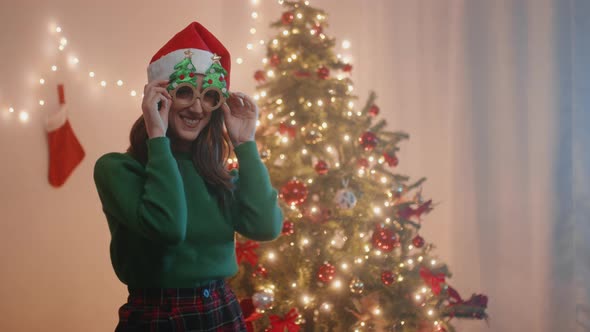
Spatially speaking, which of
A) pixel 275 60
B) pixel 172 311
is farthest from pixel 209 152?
pixel 275 60

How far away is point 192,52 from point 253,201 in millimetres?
326

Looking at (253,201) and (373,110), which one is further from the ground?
(373,110)

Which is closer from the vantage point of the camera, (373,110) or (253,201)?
(253,201)

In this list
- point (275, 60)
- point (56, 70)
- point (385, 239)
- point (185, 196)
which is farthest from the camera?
point (56, 70)

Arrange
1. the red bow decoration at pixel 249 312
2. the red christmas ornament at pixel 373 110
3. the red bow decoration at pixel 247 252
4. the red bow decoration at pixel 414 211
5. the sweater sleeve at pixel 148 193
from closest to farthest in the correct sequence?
the sweater sleeve at pixel 148 193 < the red bow decoration at pixel 249 312 < the red bow decoration at pixel 247 252 < the red bow decoration at pixel 414 211 < the red christmas ornament at pixel 373 110

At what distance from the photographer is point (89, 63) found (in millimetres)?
2809

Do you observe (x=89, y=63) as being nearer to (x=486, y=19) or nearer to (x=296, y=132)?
(x=296, y=132)

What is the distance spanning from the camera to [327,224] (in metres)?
2.13

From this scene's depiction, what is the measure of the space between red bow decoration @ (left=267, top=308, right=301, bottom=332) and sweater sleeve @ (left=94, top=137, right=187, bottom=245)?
106 centimetres

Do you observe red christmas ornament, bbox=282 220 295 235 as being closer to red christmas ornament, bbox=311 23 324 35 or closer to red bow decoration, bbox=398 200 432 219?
red bow decoration, bbox=398 200 432 219

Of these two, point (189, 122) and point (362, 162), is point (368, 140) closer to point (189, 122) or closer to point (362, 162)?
point (362, 162)

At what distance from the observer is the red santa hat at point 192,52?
111 centimetres

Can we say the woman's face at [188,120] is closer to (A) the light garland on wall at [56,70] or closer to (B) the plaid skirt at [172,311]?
(B) the plaid skirt at [172,311]

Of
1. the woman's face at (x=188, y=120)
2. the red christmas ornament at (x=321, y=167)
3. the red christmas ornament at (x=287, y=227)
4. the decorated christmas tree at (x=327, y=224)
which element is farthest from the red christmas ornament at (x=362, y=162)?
the woman's face at (x=188, y=120)
